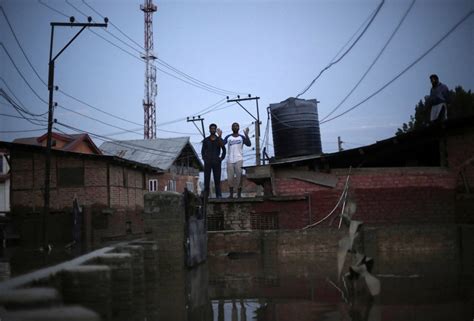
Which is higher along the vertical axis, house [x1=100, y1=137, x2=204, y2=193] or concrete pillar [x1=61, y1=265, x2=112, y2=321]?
house [x1=100, y1=137, x2=204, y2=193]

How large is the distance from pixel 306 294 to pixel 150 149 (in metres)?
32.3

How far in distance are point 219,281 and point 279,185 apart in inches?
214

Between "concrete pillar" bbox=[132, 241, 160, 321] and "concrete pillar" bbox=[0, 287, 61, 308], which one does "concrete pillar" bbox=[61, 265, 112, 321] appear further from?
"concrete pillar" bbox=[132, 241, 160, 321]

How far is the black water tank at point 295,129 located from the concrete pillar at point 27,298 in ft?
48.5

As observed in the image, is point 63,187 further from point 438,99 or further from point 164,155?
point 438,99

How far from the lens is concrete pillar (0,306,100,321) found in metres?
4.48

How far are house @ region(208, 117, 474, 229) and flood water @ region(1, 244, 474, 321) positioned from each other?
2.29m

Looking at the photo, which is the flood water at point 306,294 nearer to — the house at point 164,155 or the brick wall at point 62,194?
the brick wall at point 62,194

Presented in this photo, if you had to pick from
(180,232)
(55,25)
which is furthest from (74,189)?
(180,232)

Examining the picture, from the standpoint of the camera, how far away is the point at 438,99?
1348 centimetres

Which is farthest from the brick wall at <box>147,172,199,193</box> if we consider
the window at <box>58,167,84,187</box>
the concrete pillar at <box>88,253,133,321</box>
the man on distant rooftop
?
the concrete pillar at <box>88,253,133,321</box>

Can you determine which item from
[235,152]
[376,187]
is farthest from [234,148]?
[376,187]

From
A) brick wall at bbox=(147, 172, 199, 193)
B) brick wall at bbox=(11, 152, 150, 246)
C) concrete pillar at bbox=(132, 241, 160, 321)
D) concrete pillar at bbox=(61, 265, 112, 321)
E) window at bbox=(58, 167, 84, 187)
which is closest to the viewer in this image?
concrete pillar at bbox=(61, 265, 112, 321)

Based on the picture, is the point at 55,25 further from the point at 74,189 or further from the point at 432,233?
the point at 432,233
